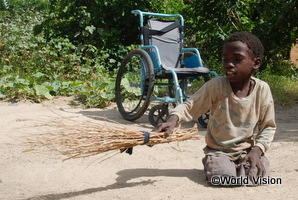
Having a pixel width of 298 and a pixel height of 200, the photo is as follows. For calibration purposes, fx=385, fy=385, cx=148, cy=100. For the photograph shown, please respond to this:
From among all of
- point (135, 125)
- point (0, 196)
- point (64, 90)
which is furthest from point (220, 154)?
point (64, 90)

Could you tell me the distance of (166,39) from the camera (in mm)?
5426

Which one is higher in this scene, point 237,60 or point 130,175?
point 237,60

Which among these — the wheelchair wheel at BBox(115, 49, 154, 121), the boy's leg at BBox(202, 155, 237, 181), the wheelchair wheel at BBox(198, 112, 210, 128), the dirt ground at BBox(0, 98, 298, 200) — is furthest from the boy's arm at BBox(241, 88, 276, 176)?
the wheelchair wheel at BBox(115, 49, 154, 121)

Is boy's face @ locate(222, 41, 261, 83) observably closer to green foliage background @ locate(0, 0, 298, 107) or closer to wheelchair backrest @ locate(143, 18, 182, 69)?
wheelchair backrest @ locate(143, 18, 182, 69)

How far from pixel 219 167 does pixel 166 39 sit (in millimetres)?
3094

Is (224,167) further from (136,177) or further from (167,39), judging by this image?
(167,39)

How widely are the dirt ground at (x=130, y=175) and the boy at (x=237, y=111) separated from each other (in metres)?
0.18

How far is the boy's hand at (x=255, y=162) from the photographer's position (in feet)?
8.25

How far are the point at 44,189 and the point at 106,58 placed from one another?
229 inches

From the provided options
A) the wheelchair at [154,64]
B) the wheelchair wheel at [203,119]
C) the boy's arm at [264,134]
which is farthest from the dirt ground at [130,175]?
the wheelchair at [154,64]

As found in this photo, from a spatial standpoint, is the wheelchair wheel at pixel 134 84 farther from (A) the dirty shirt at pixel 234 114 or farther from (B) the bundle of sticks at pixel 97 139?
(B) the bundle of sticks at pixel 97 139

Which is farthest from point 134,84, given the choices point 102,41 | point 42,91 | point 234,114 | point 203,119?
point 102,41

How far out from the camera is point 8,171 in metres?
2.97

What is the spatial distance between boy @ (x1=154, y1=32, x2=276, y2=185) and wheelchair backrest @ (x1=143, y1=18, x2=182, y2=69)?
2672mm
